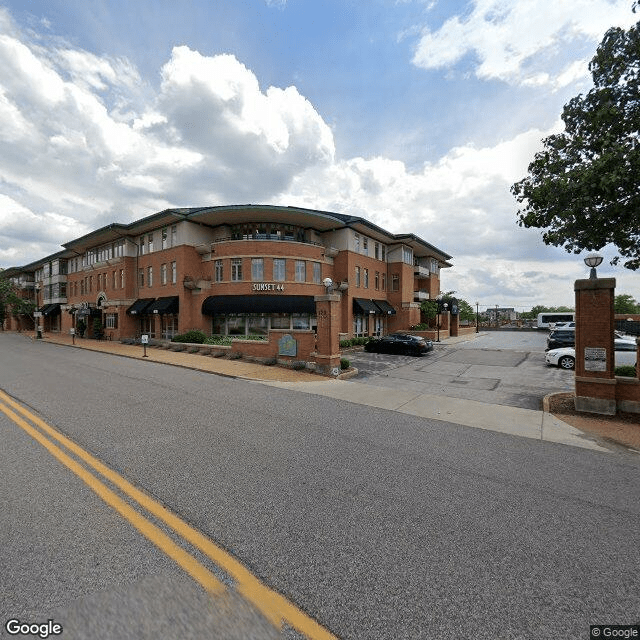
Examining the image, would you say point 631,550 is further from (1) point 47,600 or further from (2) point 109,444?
(2) point 109,444

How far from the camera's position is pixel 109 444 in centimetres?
571

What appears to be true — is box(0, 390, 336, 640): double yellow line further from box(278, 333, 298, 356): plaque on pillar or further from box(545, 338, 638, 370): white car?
box(545, 338, 638, 370): white car

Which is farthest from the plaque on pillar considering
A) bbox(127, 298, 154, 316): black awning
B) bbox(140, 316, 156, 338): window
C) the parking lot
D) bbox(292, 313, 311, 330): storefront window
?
bbox(140, 316, 156, 338): window

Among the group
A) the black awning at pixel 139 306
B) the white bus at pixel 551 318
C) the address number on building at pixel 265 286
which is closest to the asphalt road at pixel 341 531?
the address number on building at pixel 265 286

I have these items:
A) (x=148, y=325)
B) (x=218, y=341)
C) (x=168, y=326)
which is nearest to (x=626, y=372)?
(x=218, y=341)

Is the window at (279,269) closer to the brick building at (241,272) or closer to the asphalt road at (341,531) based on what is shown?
the brick building at (241,272)

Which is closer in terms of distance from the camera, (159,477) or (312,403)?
(159,477)

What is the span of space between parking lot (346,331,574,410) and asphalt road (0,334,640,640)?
469cm

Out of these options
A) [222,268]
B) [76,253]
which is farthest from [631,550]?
[76,253]

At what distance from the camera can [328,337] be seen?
14.2 m

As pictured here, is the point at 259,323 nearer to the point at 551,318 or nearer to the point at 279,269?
the point at 279,269

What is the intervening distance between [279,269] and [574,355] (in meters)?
20.2

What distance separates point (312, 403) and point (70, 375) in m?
10.1

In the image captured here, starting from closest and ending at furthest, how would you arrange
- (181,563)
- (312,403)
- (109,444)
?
(181,563)
(109,444)
(312,403)
